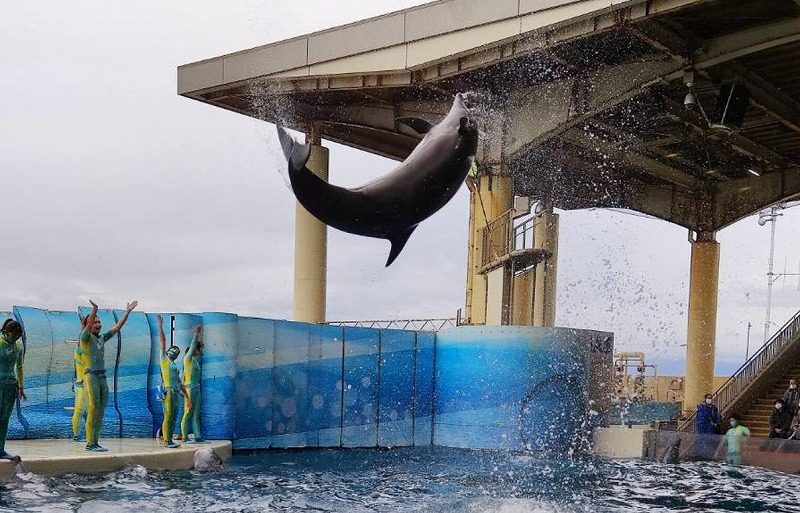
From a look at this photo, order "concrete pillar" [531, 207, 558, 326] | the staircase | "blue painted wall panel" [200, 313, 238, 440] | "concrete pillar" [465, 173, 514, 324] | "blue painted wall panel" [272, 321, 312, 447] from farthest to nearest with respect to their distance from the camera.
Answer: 1. "concrete pillar" [531, 207, 558, 326]
2. the staircase
3. "concrete pillar" [465, 173, 514, 324]
4. "blue painted wall panel" [272, 321, 312, 447]
5. "blue painted wall panel" [200, 313, 238, 440]

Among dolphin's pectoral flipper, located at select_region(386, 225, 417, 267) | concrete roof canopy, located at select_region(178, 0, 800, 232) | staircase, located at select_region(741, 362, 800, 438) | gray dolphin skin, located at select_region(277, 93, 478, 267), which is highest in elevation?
concrete roof canopy, located at select_region(178, 0, 800, 232)

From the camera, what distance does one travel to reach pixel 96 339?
1216 cm

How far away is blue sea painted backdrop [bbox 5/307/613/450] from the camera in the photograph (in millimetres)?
15031

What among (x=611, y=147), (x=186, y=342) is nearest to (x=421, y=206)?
(x=186, y=342)

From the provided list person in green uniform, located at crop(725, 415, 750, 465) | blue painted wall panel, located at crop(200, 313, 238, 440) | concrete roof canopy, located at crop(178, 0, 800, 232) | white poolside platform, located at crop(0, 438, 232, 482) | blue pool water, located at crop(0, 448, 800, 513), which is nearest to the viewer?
blue pool water, located at crop(0, 448, 800, 513)

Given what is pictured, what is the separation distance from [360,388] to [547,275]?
41.4ft

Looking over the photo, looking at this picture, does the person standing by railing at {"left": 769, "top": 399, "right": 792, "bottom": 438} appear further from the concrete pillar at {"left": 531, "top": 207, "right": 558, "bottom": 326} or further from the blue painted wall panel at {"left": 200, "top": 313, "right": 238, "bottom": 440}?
the blue painted wall panel at {"left": 200, "top": 313, "right": 238, "bottom": 440}

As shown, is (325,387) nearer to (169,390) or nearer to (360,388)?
(360,388)

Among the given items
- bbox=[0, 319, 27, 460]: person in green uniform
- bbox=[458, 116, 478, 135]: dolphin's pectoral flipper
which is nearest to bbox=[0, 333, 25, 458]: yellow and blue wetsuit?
bbox=[0, 319, 27, 460]: person in green uniform

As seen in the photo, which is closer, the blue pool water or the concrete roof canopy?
the blue pool water

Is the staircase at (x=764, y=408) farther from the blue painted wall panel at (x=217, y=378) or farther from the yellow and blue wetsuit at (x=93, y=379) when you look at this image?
the yellow and blue wetsuit at (x=93, y=379)

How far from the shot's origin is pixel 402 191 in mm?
7328

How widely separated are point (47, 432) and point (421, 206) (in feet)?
30.2

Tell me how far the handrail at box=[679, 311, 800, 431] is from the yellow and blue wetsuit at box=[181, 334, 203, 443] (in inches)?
517
